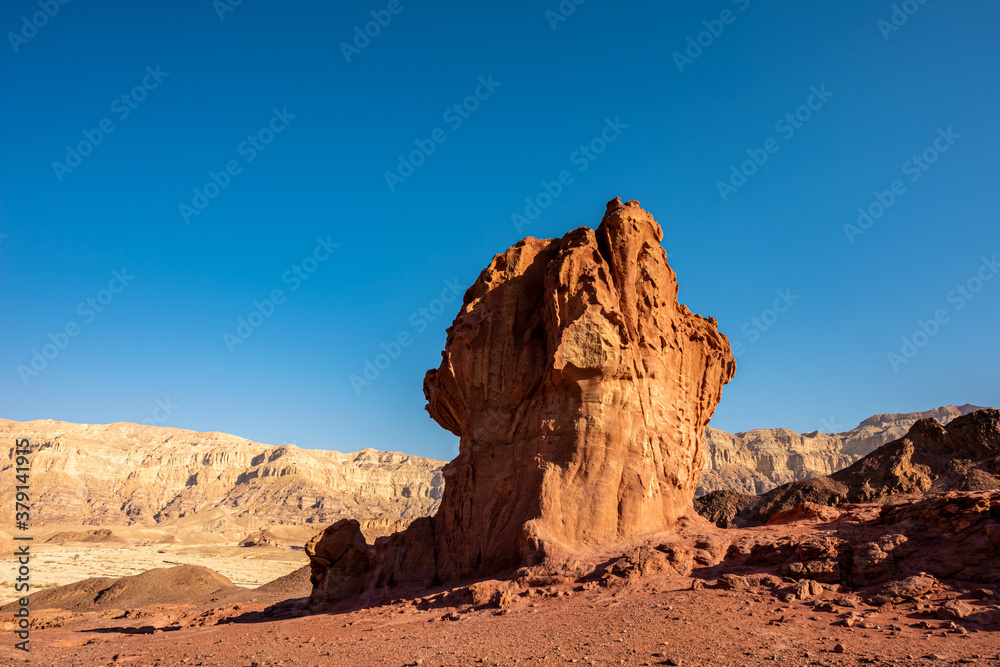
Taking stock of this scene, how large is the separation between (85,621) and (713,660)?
84.2 feet

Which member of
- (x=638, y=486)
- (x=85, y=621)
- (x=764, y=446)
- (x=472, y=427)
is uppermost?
(x=764, y=446)

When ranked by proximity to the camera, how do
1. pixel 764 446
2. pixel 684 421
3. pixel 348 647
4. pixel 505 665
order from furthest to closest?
pixel 764 446, pixel 684 421, pixel 348 647, pixel 505 665

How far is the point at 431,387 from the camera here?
68.7 feet

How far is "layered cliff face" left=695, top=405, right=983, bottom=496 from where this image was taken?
4370 inches

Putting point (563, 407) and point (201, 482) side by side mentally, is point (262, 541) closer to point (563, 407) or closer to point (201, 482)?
point (201, 482)

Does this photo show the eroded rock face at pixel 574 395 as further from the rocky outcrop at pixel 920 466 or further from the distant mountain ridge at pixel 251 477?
the distant mountain ridge at pixel 251 477

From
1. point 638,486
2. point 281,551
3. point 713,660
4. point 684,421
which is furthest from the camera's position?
point 281,551

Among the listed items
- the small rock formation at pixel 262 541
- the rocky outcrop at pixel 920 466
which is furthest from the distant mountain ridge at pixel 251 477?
the rocky outcrop at pixel 920 466

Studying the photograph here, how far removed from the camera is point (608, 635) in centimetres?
1062

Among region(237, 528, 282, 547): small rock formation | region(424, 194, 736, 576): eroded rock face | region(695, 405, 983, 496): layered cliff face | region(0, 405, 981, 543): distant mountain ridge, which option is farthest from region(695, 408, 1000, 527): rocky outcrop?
region(695, 405, 983, 496): layered cliff face

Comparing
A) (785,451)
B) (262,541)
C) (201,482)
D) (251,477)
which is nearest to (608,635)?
(262,541)

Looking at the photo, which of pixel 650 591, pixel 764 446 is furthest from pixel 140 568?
pixel 764 446

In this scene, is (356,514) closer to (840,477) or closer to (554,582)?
(840,477)

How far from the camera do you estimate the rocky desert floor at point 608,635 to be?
9055 millimetres
